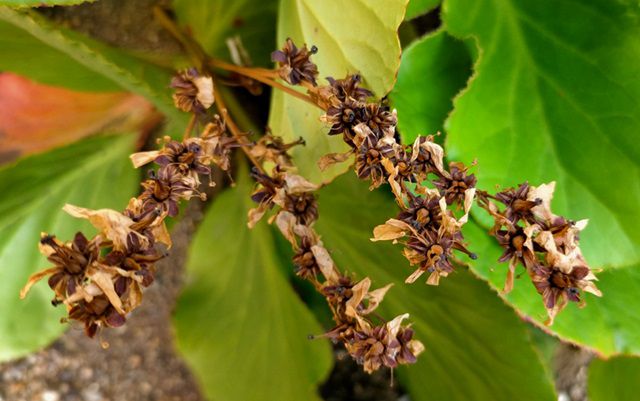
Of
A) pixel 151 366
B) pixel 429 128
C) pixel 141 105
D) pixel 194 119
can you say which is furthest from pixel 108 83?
pixel 151 366

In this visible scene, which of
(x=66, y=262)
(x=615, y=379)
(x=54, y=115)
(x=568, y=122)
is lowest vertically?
(x=615, y=379)

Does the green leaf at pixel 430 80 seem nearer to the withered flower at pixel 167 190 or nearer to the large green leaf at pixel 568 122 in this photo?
the large green leaf at pixel 568 122

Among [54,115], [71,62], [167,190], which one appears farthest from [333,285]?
[54,115]

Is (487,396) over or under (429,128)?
under

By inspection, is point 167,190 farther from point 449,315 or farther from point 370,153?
point 449,315

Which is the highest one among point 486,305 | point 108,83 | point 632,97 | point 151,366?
point 108,83

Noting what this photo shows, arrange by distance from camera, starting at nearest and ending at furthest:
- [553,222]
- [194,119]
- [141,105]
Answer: [553,222] < [194,119] < [141,105]

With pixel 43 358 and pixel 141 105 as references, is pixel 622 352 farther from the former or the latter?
pixel 43 358
